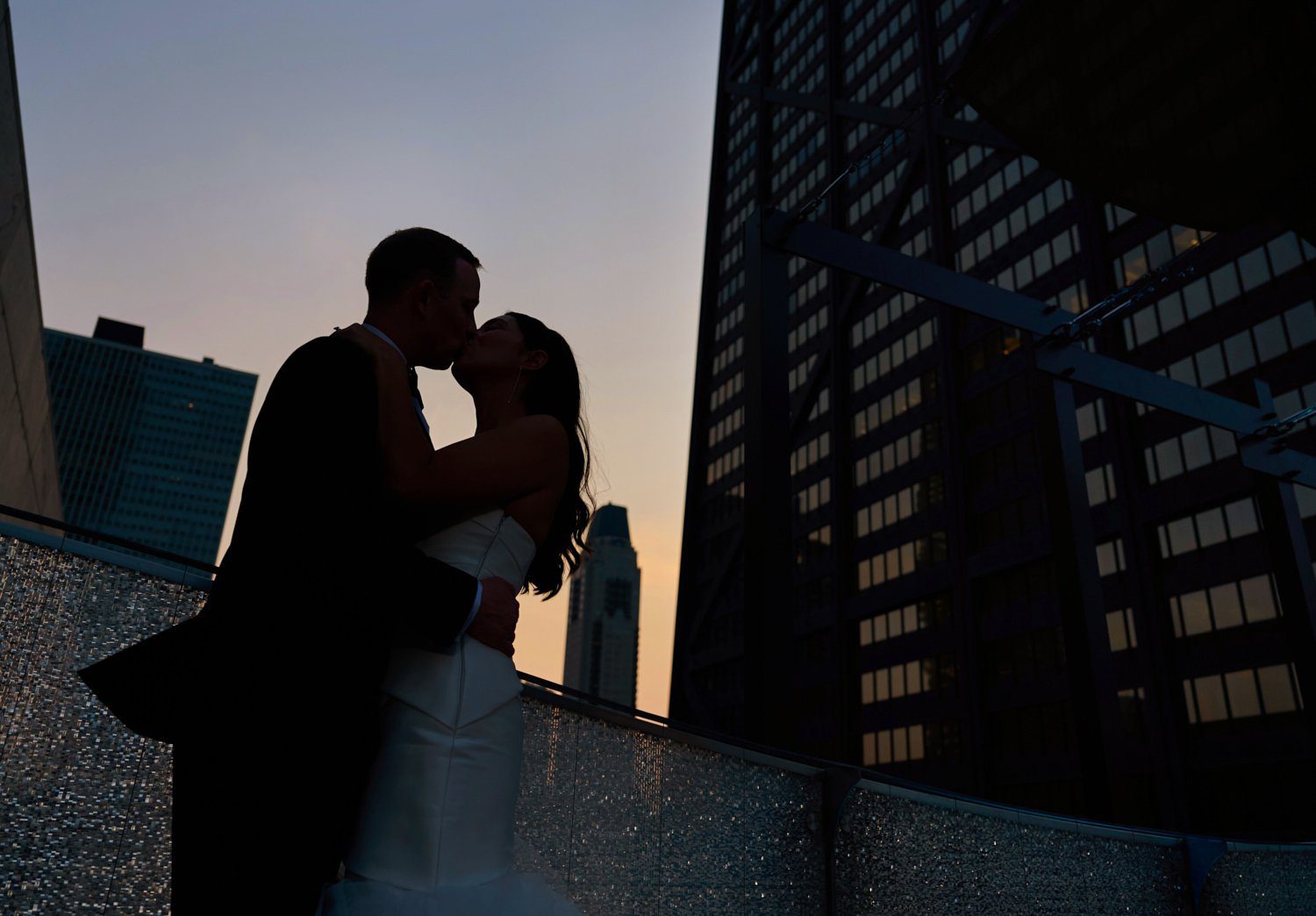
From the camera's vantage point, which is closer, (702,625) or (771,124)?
(702,625)

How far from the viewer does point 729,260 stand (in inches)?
2692

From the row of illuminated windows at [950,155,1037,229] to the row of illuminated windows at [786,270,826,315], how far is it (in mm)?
10910

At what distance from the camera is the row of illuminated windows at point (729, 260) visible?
67.9 meters

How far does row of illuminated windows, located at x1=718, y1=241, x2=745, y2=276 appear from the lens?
67.9 m

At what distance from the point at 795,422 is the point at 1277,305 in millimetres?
28704

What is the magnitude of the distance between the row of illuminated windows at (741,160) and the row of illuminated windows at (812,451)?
93.5 feet

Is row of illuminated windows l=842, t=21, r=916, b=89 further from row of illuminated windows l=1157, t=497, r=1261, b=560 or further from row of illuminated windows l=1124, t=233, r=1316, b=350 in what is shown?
row of illuminated windows l=1157, t=497, r=1261, b=560

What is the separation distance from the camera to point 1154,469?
111 ft

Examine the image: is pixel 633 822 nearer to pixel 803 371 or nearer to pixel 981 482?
pixel 981 482

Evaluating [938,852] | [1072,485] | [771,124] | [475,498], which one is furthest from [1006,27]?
[771,124]

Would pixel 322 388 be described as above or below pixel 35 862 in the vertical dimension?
above

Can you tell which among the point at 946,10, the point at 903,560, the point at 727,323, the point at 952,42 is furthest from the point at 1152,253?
the point at 727,323

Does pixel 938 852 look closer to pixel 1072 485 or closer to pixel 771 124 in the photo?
pixel 1072 485

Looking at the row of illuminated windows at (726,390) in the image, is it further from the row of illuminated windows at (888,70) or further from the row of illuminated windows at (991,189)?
the row of illuminated windows at (888,70)
